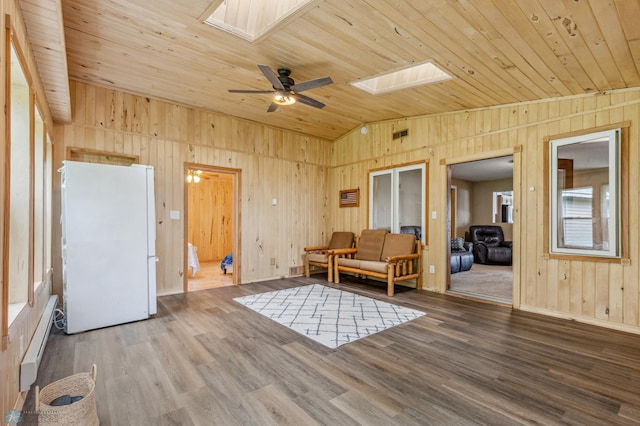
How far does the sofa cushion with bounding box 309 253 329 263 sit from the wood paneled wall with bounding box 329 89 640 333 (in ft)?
5.77

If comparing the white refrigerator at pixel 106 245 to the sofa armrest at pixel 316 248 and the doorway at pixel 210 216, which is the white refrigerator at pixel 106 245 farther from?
the doorway at pixel 210 216

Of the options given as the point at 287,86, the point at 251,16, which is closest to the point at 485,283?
the point at 287,86

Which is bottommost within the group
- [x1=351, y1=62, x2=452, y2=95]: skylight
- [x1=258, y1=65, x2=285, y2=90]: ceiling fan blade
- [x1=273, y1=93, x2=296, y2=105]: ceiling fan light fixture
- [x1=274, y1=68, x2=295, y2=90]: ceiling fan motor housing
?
[x1=273, y1=93, x2=296, y2=105]: ceiling fan light fixture

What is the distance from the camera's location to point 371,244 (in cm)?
557

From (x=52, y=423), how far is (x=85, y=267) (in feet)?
6.50

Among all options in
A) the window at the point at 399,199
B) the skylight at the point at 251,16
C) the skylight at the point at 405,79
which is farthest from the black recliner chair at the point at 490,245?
the skylight at the point at 251,16

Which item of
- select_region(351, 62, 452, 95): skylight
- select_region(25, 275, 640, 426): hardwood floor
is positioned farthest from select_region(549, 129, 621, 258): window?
select_region(351, 62, 452, 95): skylight

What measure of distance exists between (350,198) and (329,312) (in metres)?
3.03

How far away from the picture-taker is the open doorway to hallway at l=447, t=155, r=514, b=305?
522cm

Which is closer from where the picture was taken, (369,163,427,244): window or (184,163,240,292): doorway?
(369,163,427,244): window

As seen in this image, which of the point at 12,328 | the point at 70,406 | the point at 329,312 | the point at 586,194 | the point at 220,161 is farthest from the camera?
the point at 220,161

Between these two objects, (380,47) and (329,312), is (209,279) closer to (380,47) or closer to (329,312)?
(329,312)

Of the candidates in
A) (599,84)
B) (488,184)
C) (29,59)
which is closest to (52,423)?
(29,59)

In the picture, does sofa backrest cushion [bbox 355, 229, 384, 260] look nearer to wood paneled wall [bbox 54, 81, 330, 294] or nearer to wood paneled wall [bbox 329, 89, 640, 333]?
wood paneled wall [bbox 329, 89, 640, 333]
